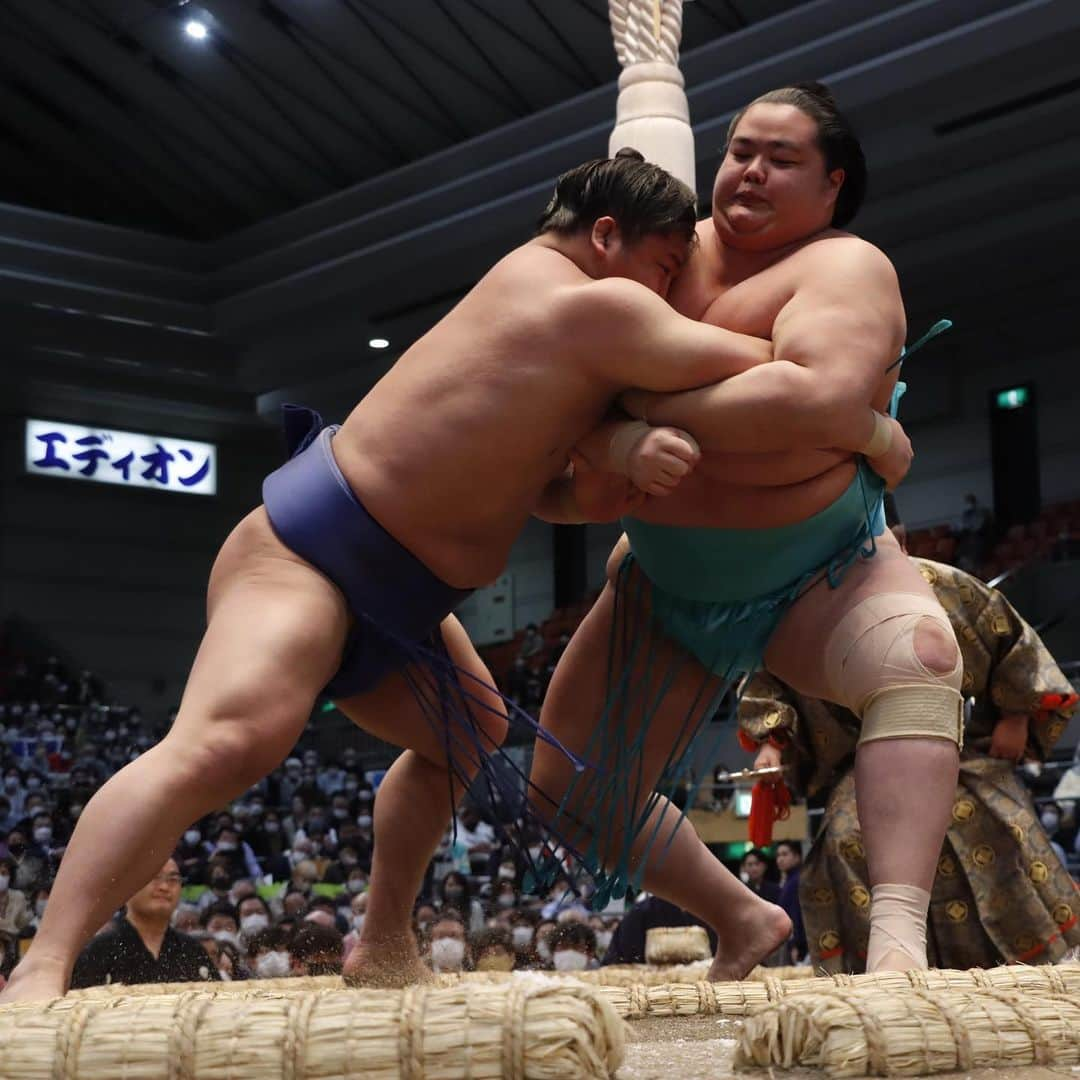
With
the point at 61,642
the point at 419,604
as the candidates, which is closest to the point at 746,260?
the point at 419,604

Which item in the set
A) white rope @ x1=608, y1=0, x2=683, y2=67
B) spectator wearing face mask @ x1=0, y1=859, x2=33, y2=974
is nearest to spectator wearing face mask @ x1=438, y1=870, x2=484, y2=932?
spectator wearing face mask @ x1=0, y1=859, x2=33, y2=974

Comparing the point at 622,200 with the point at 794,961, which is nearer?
the point at 622,200

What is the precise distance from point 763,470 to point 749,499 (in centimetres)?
5

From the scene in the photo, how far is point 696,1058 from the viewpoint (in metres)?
1.34

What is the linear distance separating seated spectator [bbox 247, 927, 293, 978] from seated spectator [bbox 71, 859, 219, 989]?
5.5 inches

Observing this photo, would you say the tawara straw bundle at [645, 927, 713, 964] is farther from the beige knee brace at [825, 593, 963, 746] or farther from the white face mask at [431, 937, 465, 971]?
the beige knee brace at [825, 593, 963, 746]

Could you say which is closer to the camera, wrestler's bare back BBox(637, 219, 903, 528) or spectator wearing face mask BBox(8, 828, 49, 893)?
wrestler's bare back BBox(637, 219, 903, 528)

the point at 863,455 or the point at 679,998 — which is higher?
the point at 863,455

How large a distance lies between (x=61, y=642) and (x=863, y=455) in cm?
1377

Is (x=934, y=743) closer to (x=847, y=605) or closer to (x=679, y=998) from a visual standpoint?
(x=847, y=605)

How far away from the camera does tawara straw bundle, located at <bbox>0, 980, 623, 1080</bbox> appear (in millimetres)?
1021

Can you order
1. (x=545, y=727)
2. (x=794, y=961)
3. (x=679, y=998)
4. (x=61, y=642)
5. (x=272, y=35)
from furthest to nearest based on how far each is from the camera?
(x=61, y=642) → (x=272, y=35) → (x=794, y=961) → (x=545, y=727) → (x=679, y=998)

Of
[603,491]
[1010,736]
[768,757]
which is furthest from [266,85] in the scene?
[603,491]

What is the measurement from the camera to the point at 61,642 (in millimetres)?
14719
